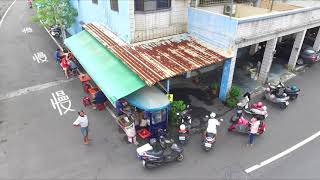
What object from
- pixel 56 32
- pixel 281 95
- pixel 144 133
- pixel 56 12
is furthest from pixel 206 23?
pixel 56 32

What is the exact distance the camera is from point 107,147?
42.3ft

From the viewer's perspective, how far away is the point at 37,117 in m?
15.1

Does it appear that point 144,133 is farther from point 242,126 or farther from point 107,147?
point 242,126

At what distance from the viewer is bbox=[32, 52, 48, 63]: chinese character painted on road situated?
2253 centimetres

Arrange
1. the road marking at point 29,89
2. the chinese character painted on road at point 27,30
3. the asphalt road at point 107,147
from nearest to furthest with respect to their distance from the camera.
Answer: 1. the asphalt road at point 107,147
2. the road marking at point 29,89
3. the chinese character painted on road at point 27,30

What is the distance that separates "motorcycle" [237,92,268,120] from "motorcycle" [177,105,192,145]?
3254mm

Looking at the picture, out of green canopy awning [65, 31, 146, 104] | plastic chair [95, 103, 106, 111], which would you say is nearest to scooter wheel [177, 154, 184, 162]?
green canopy awning [65, 31, 146, 104]

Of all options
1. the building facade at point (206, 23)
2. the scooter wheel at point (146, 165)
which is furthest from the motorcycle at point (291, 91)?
the scooter wheel at point (146, 165)

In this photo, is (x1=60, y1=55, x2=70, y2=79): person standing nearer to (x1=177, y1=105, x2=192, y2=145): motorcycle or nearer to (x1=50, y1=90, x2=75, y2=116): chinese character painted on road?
(x1=50, y1=90, x2=75, y2=116): chinese character painted on road

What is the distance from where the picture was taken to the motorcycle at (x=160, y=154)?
1135 centimetres

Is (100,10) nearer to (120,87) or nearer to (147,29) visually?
(147,29)

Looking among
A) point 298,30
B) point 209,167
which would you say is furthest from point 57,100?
point 298,30

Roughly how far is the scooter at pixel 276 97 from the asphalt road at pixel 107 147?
0.38 m

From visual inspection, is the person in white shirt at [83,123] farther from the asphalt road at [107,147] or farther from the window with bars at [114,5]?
the window with bars at [114,5]
